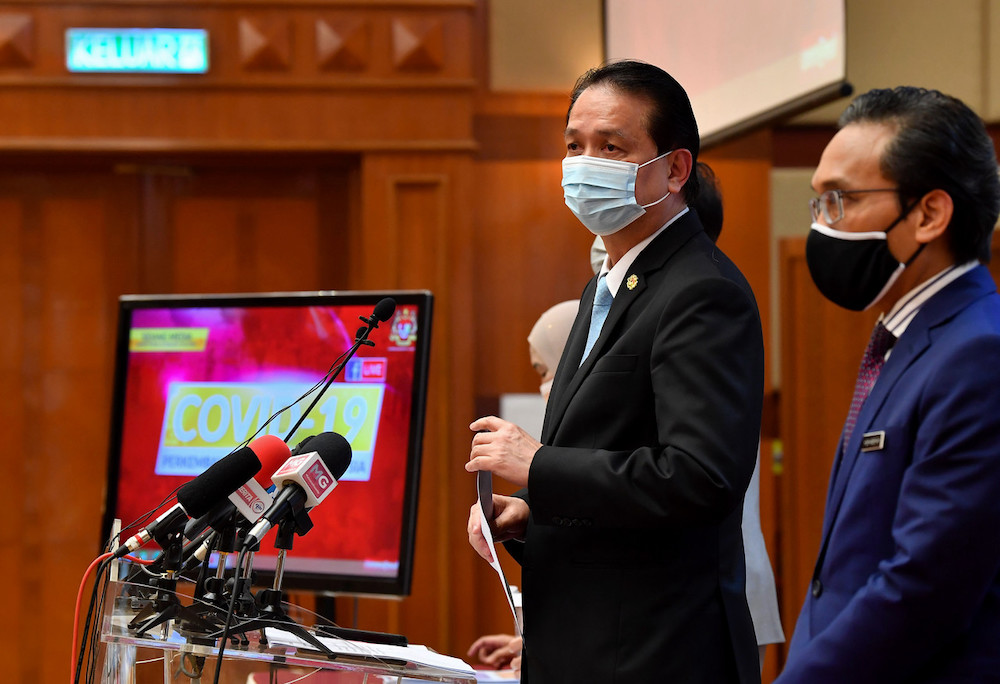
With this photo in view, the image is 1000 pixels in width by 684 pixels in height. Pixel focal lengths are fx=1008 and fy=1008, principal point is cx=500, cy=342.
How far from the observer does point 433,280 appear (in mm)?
4160

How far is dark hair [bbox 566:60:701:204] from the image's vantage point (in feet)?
5.23

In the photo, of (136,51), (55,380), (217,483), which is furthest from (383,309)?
(55,380)

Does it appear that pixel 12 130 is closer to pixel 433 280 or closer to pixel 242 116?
pixel 242 116

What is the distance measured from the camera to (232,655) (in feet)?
4.29

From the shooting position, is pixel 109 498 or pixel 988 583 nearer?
pixel 988 583

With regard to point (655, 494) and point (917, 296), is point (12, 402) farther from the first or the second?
point (917, 296)

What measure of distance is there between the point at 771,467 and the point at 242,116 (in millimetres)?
2661

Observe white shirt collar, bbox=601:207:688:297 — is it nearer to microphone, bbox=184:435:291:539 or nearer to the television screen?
microphone, bbox=184:435:291:539

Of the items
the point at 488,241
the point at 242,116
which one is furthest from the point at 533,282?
the point at 242,116

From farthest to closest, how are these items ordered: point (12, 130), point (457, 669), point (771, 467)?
point (771, 467) < point (12, 130) < point (457, 669)

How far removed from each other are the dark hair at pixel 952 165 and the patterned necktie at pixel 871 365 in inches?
6.0

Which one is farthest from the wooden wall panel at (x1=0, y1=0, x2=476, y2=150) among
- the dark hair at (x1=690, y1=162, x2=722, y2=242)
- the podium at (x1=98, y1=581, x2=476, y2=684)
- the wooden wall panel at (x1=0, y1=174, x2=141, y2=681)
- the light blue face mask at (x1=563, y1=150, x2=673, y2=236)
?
the podium at (x1=98, y1=581, x2=476, y2=684)

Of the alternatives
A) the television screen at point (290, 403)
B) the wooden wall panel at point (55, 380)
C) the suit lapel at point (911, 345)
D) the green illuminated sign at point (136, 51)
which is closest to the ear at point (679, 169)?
the suit lapel at point (911, 345)

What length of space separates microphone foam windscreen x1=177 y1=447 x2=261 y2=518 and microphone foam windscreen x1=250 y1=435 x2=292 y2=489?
5 centimetres
